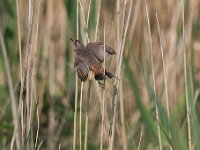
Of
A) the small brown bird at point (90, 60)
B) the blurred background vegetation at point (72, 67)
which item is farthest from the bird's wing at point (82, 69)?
the blurred background vegetation at point (72, 67)

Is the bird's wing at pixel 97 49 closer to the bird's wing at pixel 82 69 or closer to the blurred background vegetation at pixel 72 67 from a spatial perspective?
the bird's wing at pixel 82 69

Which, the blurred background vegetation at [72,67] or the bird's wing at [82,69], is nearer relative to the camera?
the bird's wing at [82,69]

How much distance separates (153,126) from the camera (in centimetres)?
197

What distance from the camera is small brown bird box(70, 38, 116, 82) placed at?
1.54 m

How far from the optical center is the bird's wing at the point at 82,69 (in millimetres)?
1518

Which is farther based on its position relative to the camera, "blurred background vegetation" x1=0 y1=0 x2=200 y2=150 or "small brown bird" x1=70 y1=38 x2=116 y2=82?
"blurred background vegetation" x1=0 y1=0 x2=200 y2=150

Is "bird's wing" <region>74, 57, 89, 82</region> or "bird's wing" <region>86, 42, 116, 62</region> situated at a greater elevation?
"bird's wing" <region>86, 42, 116, 62</region>

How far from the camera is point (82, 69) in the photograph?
5.04 feet

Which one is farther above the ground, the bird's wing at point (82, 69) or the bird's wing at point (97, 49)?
the bird's wing at point (97, 49)

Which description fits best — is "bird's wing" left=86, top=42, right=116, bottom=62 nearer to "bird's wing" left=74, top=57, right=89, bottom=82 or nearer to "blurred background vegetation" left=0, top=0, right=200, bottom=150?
"bird's wing" left=74, top=57, right=89, bottom=82

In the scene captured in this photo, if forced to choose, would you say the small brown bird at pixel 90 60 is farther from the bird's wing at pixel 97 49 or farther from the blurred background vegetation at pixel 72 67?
the blurred background vegetation at pixel 72 67

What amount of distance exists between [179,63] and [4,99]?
2.67 feet

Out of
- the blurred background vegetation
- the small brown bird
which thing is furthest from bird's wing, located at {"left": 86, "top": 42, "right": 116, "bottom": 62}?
the blurred background vegetation

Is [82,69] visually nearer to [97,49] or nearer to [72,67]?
[97,49]
